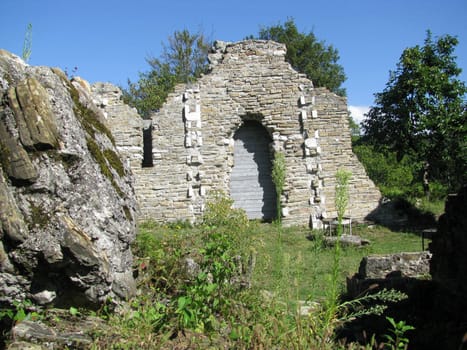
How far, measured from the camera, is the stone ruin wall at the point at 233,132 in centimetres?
1221

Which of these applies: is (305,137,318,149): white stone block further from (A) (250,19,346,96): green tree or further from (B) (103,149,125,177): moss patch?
(A) (250,19,346,96): green tree

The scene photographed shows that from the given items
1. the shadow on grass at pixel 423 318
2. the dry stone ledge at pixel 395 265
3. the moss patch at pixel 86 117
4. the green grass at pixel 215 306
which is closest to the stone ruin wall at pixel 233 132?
the dry stone ledge at pixel 395 265

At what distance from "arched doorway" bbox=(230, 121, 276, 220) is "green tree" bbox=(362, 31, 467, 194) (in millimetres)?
4020

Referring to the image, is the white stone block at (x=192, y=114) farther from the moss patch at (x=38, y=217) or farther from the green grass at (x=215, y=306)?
the moss patch at (x=38, y=217)

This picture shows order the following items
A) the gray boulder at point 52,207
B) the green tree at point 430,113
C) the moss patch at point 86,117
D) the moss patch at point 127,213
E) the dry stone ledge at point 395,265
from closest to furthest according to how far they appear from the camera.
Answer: the gray boulder at point 52,207, the moss patch at point 127,213, the moss patch at point 86,117, the dry stone ledge at point 395,265, the green tree at point 430,113

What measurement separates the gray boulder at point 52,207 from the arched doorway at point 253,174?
854 centimetres

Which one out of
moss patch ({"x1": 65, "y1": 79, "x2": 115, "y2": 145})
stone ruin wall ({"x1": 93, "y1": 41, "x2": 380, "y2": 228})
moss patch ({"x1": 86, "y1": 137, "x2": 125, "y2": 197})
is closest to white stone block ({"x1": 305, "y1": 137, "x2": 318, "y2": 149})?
stone ruin wall ({"x1": 93, "y1": 41, "x2": 380, "y2": 228})

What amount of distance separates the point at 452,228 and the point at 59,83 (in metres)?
4.00

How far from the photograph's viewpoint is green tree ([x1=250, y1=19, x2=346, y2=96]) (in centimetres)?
3050

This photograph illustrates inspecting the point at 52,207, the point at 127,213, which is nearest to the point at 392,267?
the point at 127,213

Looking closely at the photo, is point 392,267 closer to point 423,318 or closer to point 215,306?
point 423,318

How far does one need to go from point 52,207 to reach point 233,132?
31.1 ft

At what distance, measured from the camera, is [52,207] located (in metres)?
3.43

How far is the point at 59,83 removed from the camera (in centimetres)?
421
